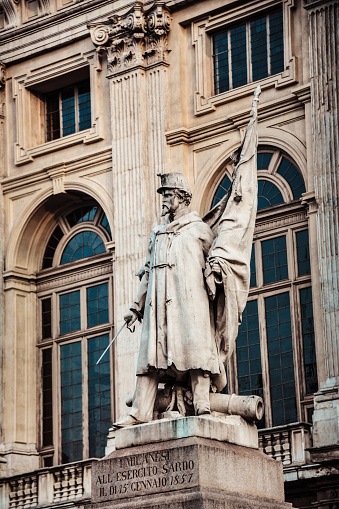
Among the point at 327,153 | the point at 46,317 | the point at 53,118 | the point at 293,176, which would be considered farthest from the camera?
the point at 53,118

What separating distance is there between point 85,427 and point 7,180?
602cm

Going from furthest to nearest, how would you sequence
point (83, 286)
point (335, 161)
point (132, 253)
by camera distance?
point (83, 286) < point (132, 253) < point (335, 161)

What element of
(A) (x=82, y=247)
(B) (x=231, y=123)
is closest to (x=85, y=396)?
(A) (x=82, y=247)

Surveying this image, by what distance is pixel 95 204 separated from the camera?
28.6m

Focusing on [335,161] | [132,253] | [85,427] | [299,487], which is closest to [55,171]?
[132,253]

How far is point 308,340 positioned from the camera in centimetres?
2364

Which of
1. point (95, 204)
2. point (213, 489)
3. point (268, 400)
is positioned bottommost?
point (213, 489)

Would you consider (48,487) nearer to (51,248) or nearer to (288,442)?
(288,442)

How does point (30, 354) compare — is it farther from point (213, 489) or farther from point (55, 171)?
point (213, 489)

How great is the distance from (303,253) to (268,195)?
1.64 m

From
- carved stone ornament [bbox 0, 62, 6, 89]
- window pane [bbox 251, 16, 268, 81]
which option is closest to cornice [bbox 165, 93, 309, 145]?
window pane [bbox 251, 16, 268, 81]

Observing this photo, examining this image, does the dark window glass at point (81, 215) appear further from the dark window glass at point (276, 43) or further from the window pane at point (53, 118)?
the dark window glass at point (276, 43)

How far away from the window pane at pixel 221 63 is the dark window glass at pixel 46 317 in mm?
6165

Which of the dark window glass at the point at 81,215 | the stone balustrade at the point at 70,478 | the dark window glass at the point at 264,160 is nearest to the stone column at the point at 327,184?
the stone balustrade at the point at 70,478
